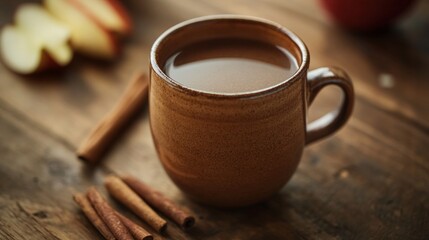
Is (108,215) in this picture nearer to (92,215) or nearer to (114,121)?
(92,215)

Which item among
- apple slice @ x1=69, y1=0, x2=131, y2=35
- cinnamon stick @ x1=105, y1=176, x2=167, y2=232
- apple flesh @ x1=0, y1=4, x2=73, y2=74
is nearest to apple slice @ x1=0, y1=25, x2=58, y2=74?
apple flesh @ x1=0, y1=4, x2=73, y2=74

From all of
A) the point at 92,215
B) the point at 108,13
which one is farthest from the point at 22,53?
the point at 92,215

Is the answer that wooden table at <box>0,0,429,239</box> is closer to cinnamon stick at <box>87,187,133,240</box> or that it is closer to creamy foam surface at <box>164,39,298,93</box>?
cinnamon stick at <box>87,187,133,240</box>

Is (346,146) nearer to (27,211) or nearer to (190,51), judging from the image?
(190,51)

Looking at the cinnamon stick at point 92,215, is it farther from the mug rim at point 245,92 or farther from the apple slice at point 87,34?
the apple slice at point 87,34

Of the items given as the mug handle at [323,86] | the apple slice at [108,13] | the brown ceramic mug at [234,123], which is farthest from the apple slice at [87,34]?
the mug handle at [323,86]

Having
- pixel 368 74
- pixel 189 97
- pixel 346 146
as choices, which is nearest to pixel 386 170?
pixel 346 146

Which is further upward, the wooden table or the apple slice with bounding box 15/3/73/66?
the apple slice with bounding box 15/3/73/66
